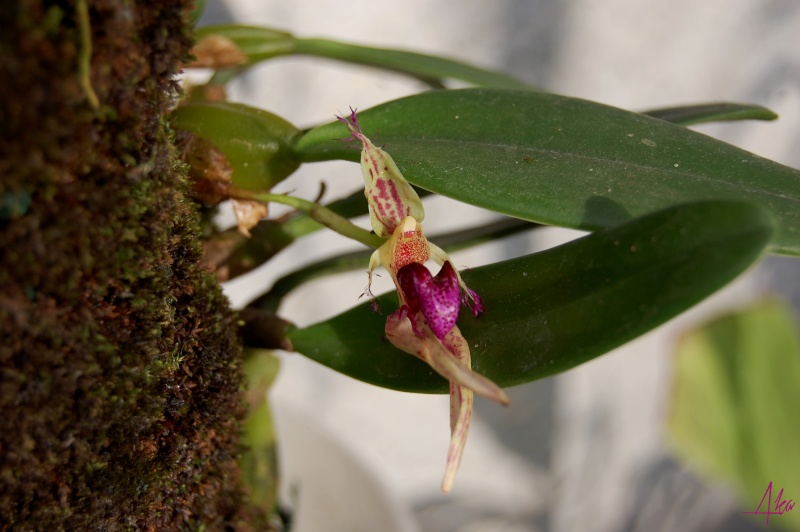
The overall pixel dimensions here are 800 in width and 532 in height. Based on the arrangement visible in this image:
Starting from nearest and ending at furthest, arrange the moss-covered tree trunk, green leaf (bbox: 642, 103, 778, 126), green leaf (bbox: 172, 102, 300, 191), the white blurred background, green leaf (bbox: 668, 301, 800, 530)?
1. the moss-covered tree trunk
2. green leaf (bbox: 172, 102, 300, 191)
3. green leaf (bbox: 642, 103, 778, 126)
4. the white blurred background
5. green leaf (bbox: 668, 301, 800, 530)

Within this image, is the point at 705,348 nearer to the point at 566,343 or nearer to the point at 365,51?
the point at 365,51

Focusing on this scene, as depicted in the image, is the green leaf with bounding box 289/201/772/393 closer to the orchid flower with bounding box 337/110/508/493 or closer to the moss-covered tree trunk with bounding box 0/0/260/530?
the orchid flower with bounding box 337/110/508/493

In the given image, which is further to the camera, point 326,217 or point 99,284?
point 326,217

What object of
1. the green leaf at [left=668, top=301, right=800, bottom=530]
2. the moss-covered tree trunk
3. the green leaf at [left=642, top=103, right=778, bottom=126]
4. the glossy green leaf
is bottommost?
the green leaf at [left=668, top=301, right=800, bottom=530]

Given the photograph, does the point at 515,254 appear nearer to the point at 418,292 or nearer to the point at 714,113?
the point at 714,113

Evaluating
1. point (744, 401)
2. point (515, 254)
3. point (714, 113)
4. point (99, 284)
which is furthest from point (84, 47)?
point (744, 401)

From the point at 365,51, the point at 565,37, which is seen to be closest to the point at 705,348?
the point at 565,37

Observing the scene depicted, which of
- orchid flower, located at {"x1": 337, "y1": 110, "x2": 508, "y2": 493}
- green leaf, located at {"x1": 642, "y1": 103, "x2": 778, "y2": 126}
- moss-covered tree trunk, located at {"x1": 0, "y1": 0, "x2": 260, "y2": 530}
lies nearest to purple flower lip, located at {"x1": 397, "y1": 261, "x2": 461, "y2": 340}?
orchid flower, located at {"x1": 337, "y1": 110, "x2": 508, "y2": 493}
